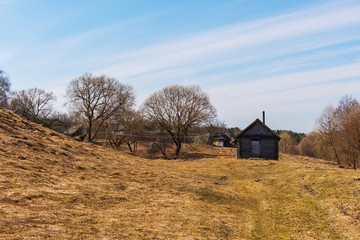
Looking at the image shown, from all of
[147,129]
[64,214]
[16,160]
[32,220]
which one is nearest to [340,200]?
[64,214]

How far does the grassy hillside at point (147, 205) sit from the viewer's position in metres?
6.86

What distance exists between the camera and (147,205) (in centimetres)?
991

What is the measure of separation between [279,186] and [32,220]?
1382cm

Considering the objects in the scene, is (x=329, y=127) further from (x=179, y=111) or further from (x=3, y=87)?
(x=3, y=87)

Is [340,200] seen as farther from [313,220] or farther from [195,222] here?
[195,222]

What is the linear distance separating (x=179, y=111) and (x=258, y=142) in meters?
14.8

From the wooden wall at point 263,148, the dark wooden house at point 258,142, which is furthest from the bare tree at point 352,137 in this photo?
the wooden wall at point 263,148

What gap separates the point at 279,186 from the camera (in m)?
15.8

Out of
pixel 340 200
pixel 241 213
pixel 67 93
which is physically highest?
pixel 67 93

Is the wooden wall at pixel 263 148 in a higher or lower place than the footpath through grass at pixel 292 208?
higher

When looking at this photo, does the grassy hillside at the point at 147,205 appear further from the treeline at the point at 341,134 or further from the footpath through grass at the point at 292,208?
the treeline at the point at 341,134

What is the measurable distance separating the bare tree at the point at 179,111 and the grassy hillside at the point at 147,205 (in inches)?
1076

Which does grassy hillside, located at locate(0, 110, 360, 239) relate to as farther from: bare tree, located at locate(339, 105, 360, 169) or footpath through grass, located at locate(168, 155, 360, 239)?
bare tree, located at locate(339, 105, 360, 169)

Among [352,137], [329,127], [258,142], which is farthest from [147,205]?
[329,127]
